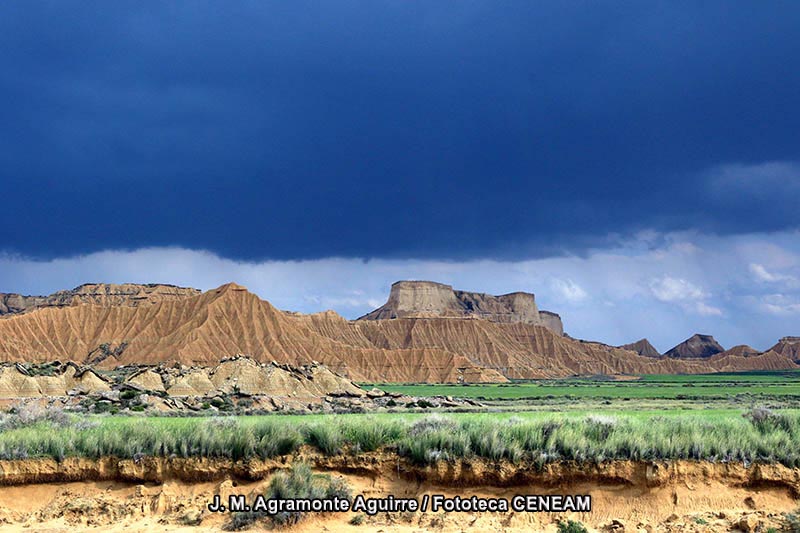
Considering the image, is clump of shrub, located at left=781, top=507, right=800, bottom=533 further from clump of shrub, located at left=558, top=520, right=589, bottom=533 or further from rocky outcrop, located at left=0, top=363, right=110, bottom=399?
rocky outcrop, located at left=0, top=363, right=110, bottom=399

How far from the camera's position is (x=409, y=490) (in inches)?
603

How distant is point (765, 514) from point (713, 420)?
136 inches

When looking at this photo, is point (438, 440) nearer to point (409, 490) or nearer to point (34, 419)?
point (409, 490)

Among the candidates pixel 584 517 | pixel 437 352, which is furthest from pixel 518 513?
pixel 437 352

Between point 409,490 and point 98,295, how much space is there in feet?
612

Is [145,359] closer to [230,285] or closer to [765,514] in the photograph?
[230,285]

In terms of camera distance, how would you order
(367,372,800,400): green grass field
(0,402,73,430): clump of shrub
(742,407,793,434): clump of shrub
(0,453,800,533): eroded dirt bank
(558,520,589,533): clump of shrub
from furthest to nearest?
(367,372,800,400): green grass field
(0,402,73,430): clump of shrub
(742,407,793,434): clump of shrub
(0,453,800,533): eroded dirt bank
(558,520,589,533): clump of shrub

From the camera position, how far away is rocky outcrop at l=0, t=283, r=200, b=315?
600ft

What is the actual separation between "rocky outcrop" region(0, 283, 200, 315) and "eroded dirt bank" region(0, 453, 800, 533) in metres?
171

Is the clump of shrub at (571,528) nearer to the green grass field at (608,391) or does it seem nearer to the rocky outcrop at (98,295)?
the green grass field at (608,391)

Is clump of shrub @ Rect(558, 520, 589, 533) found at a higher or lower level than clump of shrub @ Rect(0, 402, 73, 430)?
lower

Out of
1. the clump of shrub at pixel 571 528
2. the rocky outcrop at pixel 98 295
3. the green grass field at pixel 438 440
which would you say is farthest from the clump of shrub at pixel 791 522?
the rocky outcrop at pixel 98 295

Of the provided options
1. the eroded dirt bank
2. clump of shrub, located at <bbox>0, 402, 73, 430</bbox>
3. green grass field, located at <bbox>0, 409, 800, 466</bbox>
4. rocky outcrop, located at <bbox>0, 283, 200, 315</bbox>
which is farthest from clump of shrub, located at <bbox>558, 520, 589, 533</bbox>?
rocky outcrop, located at <bbox>0, 283, 200, 315</bbox>

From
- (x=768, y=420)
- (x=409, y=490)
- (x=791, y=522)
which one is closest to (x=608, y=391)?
(x=768, y=420)
